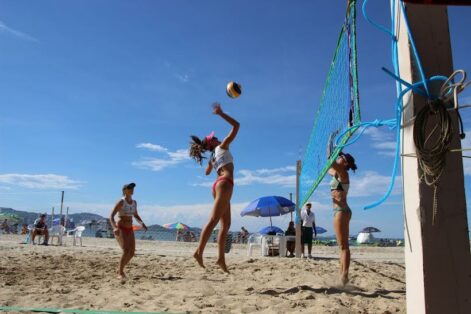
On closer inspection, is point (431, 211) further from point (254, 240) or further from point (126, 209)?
point (254, 240)

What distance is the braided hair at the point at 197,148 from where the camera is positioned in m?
4.35

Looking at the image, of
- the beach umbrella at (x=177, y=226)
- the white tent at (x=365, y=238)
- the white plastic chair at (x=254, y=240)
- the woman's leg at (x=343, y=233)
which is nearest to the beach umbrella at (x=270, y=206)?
the white plastic chair at (x=254, y=240)

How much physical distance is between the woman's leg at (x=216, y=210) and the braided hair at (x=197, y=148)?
578 mm

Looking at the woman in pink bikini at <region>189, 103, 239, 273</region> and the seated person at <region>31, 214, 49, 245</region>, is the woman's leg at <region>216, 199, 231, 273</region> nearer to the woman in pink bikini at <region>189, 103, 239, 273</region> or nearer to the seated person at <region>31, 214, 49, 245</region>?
the woman in pink bikini at <region>189, 103, 239, 273</region>

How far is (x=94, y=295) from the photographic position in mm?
3699

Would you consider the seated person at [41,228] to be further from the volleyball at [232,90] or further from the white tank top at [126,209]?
the volleyball at [232,90]

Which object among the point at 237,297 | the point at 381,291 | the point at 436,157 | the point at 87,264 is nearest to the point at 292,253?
the point at 87,264

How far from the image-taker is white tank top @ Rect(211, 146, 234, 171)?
4.00 meters

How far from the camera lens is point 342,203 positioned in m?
4.09

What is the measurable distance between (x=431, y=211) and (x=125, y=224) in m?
4.14

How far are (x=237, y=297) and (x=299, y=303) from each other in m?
0.57

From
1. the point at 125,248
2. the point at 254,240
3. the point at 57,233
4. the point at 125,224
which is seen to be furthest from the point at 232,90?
the point at 57,233

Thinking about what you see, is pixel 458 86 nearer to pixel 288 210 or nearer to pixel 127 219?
pixel 127 219

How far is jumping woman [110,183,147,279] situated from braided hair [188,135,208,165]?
142 centimetres
